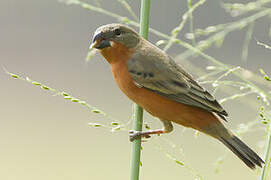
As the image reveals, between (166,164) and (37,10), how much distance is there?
200 inches

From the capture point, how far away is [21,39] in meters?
11.6

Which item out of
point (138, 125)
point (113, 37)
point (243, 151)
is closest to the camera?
point (138, 125)

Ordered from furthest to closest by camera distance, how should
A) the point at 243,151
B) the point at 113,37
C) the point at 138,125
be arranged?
1. the point at 113,37
2. the point at 243,151
3. the point at 138,125

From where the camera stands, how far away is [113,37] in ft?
8.97

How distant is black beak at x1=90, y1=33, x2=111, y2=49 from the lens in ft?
8.30

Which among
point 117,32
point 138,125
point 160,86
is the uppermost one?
point 117,32

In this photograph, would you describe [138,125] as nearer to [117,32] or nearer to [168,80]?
[168,80]

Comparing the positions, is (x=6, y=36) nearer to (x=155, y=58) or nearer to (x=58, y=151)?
(x=58, y=151)

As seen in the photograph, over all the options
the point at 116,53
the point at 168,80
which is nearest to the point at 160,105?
the point at 168,80

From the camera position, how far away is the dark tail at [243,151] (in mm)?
2535

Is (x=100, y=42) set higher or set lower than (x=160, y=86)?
higher

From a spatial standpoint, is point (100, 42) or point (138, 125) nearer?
point (138, 125)

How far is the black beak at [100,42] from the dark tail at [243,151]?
2.64ft

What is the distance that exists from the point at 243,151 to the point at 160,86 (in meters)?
0.55
